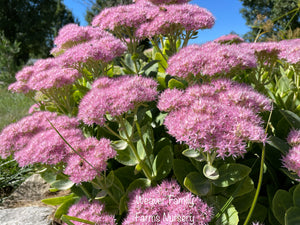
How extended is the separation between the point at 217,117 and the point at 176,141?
0.22m

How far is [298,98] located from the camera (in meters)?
1.91

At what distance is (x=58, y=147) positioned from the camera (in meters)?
1.33

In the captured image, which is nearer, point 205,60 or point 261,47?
point 205,60

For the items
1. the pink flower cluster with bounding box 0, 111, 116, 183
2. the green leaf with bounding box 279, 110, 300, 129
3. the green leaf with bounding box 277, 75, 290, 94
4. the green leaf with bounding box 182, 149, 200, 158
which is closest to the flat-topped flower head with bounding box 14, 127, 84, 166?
the pink flower cluster with bounding box 0, 111, 116, 183

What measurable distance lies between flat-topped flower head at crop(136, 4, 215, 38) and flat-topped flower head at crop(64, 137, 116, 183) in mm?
890

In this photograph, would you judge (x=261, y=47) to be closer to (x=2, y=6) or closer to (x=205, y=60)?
(x=205, y=60)

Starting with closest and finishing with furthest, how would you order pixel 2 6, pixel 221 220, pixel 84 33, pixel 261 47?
1. pixel 221 220
2. pixel 261 47
3. pixel 84 33
4. pixel 2 6

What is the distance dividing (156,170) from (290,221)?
69cm

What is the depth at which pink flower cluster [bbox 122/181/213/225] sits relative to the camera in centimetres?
101

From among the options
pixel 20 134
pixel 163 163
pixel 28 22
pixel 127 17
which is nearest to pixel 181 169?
pixel 163 163

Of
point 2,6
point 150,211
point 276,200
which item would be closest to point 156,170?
point 150,211

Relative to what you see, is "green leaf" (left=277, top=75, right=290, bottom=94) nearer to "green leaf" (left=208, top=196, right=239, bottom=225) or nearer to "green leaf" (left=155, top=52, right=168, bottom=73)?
"green leaf" (left=155, top=52, right=168, bottom=73)

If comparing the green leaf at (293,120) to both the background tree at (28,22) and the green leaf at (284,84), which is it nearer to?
the green leaf at (284,84)

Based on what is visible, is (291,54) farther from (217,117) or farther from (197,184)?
(197,184)
